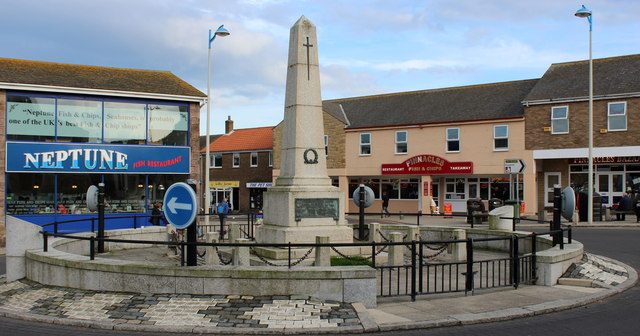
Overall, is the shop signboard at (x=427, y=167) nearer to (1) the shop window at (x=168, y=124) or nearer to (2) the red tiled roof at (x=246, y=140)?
(2) the red tiled roof at (x=246, y=140)

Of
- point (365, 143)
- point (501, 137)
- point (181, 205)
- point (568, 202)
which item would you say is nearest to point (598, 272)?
point (568, 202)

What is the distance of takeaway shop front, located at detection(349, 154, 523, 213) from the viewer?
3956 cm

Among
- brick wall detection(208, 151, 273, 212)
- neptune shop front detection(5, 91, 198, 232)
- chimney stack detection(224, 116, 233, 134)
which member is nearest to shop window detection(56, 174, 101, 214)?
neptune shop front detection(5, 91, 198, 232)

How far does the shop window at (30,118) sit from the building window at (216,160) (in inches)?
1063

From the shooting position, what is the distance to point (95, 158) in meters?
28.8

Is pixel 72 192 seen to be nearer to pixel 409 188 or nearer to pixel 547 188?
pixel 409 188

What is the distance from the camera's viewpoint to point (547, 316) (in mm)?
9375

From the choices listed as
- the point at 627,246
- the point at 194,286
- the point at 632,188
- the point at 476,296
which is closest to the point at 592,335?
the point at 476,296

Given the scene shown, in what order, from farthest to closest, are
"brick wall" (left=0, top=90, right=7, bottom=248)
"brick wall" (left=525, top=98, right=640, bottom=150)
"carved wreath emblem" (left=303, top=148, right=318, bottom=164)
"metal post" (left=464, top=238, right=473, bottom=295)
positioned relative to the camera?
1. "brick wall" (left=525, top=98, right=640, bottom=150)
2. "brick wall" (left=0, top=90, right=7, bottom=248)
3. "carved wreath emblem" (left=303, top=148, right=318, bottom=164)
4. "metal post" (left=464, top=238, right=473, bottom=295)

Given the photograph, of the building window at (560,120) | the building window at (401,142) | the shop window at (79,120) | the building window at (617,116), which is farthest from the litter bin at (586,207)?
the shop window at (79,120)

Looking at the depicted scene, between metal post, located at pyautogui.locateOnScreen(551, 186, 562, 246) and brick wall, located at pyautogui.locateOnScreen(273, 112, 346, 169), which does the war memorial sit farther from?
brick wall, located at pyautogui.locateOnScreen(273, 112, 346, 169)

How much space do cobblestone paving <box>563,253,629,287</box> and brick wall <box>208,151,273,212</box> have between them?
124 ft

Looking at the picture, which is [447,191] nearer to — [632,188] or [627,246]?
[632,188]

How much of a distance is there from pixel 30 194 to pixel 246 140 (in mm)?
27308
